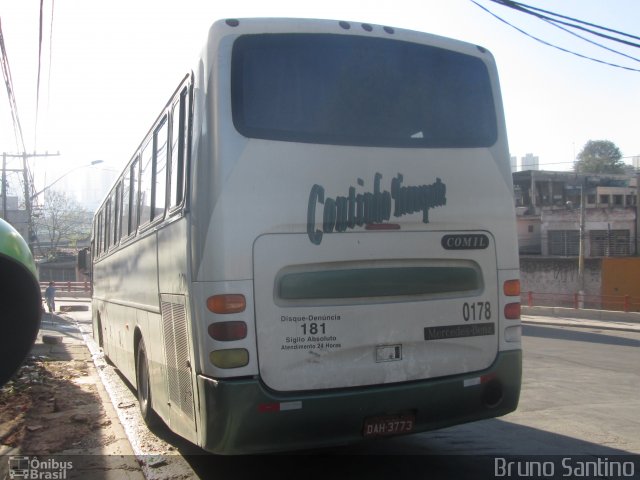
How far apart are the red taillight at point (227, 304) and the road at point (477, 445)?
2.02 meters

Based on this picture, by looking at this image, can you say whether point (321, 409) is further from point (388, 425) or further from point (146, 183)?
point (146, 183)

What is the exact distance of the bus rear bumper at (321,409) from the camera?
444 cm

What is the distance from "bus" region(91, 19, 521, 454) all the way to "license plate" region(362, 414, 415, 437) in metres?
0.01

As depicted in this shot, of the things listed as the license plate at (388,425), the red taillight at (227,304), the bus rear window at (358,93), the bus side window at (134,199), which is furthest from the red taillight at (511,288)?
the bus side window at (134,199)

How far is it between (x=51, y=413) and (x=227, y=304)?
16.8 feet

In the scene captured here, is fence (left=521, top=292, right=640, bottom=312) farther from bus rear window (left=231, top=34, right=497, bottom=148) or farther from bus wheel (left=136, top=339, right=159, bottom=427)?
bus rear window (left=231, top=34, right=497, bottom=148)

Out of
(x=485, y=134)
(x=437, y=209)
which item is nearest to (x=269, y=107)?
(x=437, y=209)

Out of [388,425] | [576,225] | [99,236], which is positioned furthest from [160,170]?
[576,225]

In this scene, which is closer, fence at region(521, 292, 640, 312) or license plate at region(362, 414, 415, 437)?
license plate at region(362, 414, 415, 437)

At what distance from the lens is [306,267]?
15.4 feet

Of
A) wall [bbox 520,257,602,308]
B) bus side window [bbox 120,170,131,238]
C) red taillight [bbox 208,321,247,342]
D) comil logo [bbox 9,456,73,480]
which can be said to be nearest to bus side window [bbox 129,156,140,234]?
bus side window [bbox 120,170,131,238]

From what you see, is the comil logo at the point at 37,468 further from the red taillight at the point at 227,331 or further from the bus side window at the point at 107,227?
the bus side window at the point at 107,227

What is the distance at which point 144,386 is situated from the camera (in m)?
7.43

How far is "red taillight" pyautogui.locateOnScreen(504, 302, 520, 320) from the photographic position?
543cm
